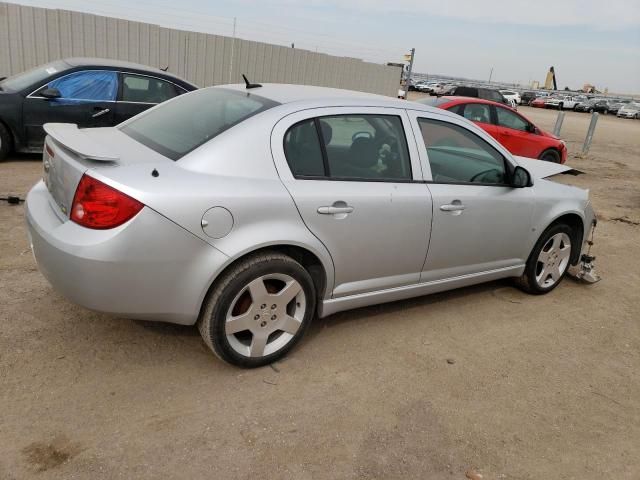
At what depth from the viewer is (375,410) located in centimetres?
294

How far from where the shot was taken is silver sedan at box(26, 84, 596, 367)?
2.65 meters

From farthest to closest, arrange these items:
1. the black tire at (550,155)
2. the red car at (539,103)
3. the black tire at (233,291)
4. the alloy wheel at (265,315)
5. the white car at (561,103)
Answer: the red car at (539,103) → the white car at (561,103) → the black tire at (550,155) → the alloy wheel at (265,315) → the black tire at (233,291)

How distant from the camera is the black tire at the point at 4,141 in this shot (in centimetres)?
716

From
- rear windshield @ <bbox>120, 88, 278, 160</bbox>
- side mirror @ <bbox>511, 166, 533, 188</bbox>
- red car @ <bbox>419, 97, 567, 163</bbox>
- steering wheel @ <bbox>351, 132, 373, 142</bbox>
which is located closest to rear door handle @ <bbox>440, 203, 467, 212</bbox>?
side mirror @ <bbox>511, 166, 533, 188</bbox>

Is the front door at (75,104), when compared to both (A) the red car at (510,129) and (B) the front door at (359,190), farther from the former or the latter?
(A) the red car at (510,129)

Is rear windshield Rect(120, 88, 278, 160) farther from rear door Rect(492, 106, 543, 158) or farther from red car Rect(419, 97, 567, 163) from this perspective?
rear door Rect(492, 106, 543, 158)

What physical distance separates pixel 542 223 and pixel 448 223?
112cm

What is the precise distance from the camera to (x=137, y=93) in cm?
788

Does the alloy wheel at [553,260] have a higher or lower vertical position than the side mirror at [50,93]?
lower

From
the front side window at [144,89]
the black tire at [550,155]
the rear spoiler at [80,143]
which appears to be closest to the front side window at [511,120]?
the black tire at [550,155]

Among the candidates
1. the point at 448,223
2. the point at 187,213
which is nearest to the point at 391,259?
the point at 448,223

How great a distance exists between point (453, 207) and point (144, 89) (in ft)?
19.3

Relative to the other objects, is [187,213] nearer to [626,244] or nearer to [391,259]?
[391,259]

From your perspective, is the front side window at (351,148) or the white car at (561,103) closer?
the front side window at (351,148)
